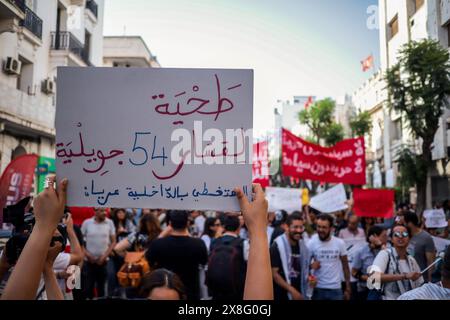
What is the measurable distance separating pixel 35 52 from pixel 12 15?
31.7 inches

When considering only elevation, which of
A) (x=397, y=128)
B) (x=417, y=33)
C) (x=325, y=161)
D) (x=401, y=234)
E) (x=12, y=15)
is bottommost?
(x=401, y=234)

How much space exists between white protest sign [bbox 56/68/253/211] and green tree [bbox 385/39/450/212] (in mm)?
1905

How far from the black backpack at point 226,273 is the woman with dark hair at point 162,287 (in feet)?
7.87

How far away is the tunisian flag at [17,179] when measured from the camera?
151 inches

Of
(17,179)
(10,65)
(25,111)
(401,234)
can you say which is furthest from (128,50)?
(401,234)

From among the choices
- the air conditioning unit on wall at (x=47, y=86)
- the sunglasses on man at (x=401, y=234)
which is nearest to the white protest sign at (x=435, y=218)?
the sunglasses on man at (x=401, y=234)

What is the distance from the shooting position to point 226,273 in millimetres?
4258

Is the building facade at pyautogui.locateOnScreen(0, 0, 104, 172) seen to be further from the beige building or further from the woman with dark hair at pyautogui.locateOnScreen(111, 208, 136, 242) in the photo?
the woman with dark hair at pyautogui.locateOnScreen(111, 208, 136, 242)

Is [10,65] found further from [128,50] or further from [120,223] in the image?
[120,223]

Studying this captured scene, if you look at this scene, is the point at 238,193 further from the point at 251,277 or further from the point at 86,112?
the point at 86,112

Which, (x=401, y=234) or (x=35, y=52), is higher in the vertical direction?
(x=35, y=52)

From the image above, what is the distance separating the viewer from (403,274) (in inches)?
138

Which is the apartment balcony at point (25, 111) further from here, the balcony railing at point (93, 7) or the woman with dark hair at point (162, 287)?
the woman with dark hair at point (162, 287)
